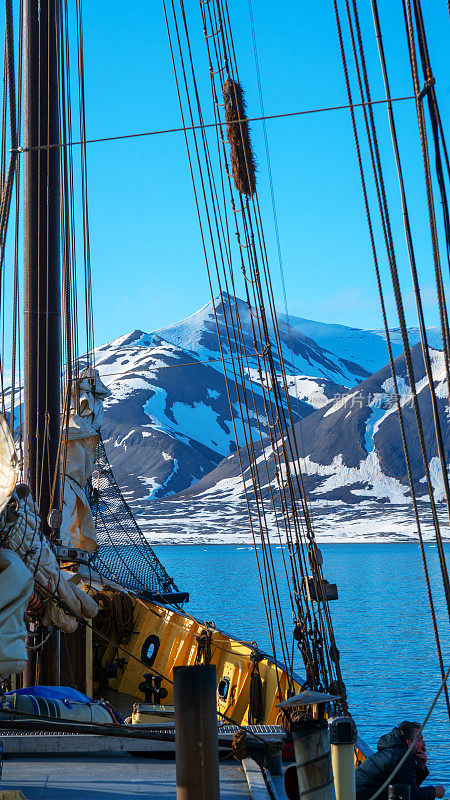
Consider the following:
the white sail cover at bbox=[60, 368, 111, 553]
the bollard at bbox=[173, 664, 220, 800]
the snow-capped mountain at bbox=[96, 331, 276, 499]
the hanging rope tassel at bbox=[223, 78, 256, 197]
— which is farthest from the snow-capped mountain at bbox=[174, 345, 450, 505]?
the bollard at bbox=[173, 664, 220, 800]

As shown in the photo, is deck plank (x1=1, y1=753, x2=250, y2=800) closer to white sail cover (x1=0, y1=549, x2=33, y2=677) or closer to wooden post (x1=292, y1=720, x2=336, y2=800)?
white sail cover (x1=0, y1=549, x2=33, y2=677)

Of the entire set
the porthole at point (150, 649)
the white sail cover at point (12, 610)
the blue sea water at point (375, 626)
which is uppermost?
the white sail cover at point (12, 610)

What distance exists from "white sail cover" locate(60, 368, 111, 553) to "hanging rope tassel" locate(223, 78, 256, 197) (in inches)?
148

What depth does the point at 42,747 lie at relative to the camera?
440cm

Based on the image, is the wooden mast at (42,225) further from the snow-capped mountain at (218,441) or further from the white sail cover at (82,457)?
the snow-capped mountain at (218,441)

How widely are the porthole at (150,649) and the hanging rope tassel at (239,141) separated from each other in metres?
5.26

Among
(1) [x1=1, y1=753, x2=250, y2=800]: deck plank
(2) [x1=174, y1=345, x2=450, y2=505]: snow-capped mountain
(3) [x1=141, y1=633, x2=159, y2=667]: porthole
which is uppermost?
(1) [x1=1, y1=753, x2=250, y2=800]: deck plank

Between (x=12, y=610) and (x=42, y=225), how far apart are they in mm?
6153

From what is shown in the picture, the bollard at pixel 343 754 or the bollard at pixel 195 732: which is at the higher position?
the bollard at pixel 195 732

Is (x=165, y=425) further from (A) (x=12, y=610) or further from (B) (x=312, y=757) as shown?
(B) (x=312, y=757)

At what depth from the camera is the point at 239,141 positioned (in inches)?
313

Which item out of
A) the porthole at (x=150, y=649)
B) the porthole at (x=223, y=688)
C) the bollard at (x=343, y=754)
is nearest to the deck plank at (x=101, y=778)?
the bollard at (x=343, y=754)

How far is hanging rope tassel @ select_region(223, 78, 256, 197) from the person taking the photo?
25.6ft

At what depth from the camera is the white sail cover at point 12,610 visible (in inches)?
145
